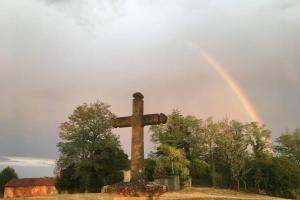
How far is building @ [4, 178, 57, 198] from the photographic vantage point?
89875 mm

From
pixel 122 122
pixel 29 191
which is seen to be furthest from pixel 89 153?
pixel 122 122

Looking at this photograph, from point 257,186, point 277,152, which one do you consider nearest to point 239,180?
point 257,186

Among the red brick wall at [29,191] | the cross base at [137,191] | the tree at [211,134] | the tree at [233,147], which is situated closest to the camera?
the cross base at [137,191]

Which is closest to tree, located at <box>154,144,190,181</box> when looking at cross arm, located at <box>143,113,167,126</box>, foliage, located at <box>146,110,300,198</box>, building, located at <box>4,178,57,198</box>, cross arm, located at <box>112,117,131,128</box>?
foliage, located at <box>146,110,300,198</box>

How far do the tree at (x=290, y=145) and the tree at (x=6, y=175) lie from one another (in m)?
76.5

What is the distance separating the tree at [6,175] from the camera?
330 ft

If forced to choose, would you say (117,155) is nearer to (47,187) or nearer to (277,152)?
(47,187)

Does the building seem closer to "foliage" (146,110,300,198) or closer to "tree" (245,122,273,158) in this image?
"foliage" (146,110,300,198)

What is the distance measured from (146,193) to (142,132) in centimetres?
214

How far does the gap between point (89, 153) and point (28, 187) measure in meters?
41.8

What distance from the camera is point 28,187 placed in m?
91.9

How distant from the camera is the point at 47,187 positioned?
92000mm

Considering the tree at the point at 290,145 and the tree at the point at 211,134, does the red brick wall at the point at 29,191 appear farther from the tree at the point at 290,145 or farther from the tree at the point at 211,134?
the tree at the point at 290,145

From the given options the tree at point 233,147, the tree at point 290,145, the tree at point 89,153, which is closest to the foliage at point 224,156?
the tree at point 233,147
